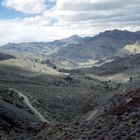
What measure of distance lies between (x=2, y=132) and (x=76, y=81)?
149597 millimetres

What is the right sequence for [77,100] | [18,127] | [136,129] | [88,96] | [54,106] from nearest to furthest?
[136,129] → [18,127] → [54,106] → [77,100] → [88,96]

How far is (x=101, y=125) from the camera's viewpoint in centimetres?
2800

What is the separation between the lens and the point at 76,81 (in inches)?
7357

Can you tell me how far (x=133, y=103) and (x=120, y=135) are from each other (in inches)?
748

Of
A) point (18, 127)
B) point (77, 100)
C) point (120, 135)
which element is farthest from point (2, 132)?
point (77, 100)

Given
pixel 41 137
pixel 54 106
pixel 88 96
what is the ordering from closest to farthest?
1. pixel 41 137
2. pixel 54 106
3. pixel 88 96

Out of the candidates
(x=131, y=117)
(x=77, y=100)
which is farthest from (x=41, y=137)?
(x=77, y=100)

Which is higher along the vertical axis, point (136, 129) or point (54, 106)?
point (136, 129)

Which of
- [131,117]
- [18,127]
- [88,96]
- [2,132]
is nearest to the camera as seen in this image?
[131,117]

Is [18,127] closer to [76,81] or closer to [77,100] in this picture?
[77,100]

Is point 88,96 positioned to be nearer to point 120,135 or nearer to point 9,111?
point 9,111

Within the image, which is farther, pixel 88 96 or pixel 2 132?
pixel 88 96

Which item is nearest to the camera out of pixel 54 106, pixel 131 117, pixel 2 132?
pixel 131 117

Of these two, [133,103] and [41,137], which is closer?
[41,137]
